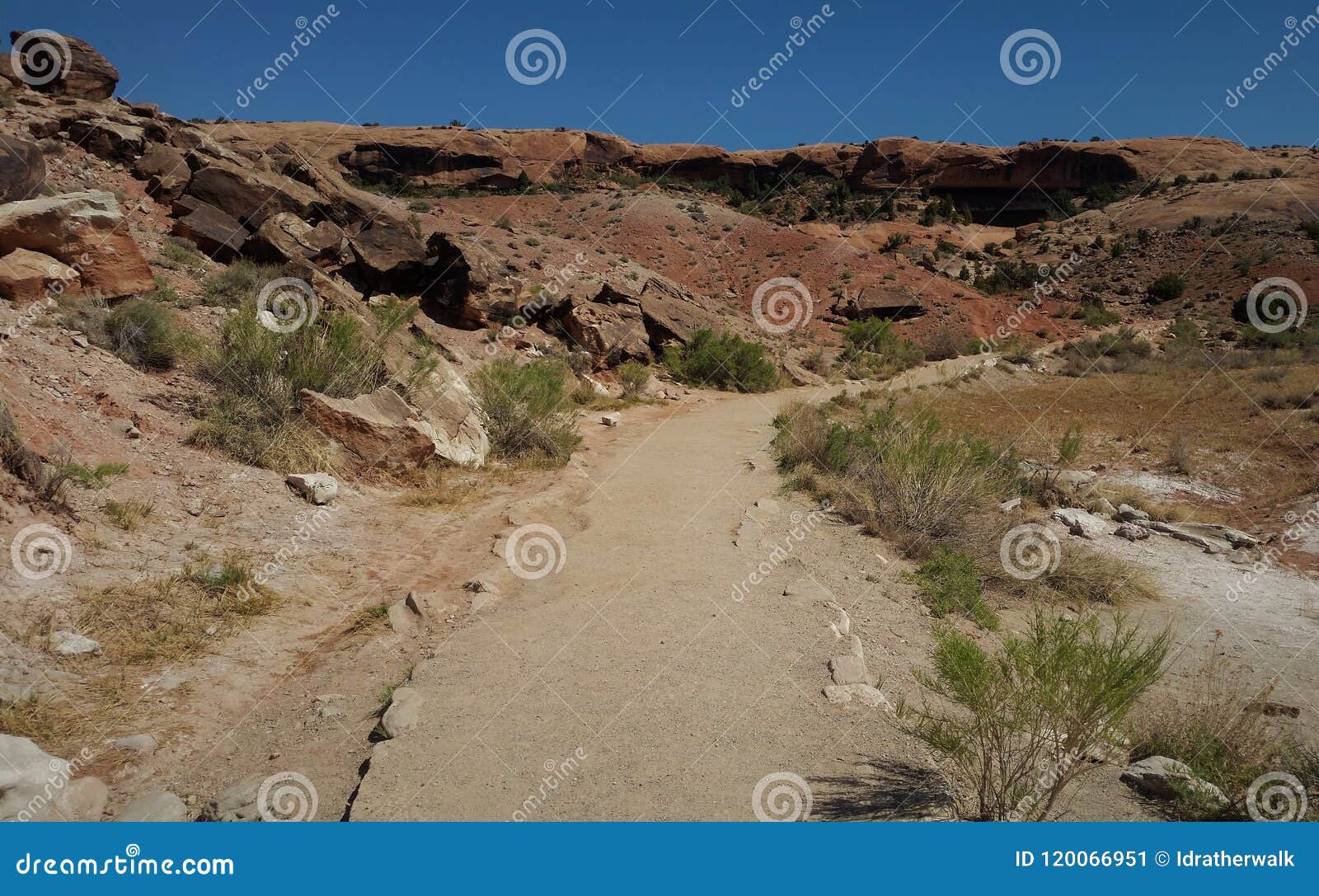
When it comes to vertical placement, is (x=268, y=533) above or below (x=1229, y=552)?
below

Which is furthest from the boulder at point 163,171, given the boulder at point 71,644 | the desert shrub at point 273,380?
the boulder at point 71,644

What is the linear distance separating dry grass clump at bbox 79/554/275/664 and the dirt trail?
137cm

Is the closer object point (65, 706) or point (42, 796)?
point (42, 796)

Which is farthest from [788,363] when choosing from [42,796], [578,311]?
[42,796]

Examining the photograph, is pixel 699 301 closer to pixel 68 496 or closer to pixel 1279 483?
pixel 1279 483

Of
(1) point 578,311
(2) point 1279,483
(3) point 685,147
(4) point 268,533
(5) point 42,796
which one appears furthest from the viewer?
(3) point 685,147

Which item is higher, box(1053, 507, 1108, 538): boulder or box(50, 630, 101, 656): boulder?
box(1053, 507, 1108, 538): boulder

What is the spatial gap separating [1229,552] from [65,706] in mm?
10651

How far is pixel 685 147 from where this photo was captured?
202ft
